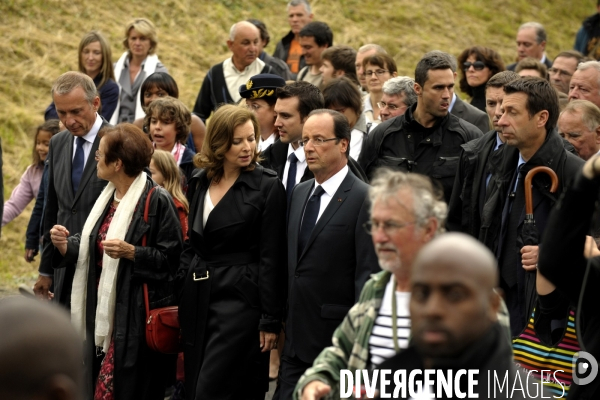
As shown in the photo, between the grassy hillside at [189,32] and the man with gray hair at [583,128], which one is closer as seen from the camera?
the man with gray hair at [583,128]

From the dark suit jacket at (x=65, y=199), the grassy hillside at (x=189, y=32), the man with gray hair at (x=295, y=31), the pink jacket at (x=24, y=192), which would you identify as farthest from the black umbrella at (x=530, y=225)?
the grassy hillside at (x=189, y=32)

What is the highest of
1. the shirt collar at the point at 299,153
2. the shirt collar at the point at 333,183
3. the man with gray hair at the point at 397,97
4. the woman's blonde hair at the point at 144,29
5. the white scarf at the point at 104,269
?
the woman's blonde hair at the point at 144,29

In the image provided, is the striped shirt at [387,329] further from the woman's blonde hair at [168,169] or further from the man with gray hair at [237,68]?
the man with gray hair at [237,68]

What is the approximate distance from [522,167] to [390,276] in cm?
244

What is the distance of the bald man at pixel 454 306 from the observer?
3.02m

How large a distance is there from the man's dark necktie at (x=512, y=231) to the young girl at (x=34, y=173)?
17.7 feet

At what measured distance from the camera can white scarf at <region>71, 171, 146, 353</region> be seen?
713 cm

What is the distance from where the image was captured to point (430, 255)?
10.1 ft

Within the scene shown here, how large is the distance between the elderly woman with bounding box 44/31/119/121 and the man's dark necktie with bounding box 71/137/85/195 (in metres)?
2.75

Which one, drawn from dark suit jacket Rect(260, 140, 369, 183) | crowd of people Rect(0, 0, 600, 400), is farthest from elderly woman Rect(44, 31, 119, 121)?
dark suit jacket Rect(260, 140, 369, 183)

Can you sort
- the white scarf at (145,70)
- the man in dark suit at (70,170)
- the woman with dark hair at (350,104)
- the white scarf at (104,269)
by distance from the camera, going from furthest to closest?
the white scarf at (145,70) → the woman with dark hair at (350,104) → the man in dark suit at (70,170) → the white scarf at (104,269)

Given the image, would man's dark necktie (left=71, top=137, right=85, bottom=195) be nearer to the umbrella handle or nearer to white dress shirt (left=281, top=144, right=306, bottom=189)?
white dress shirt (left=281, top=144, right=306, bottom=189)

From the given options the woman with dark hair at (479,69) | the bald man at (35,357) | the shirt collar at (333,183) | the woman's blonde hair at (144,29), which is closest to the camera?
the bald man at (35,357)

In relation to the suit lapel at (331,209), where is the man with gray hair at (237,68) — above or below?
above
